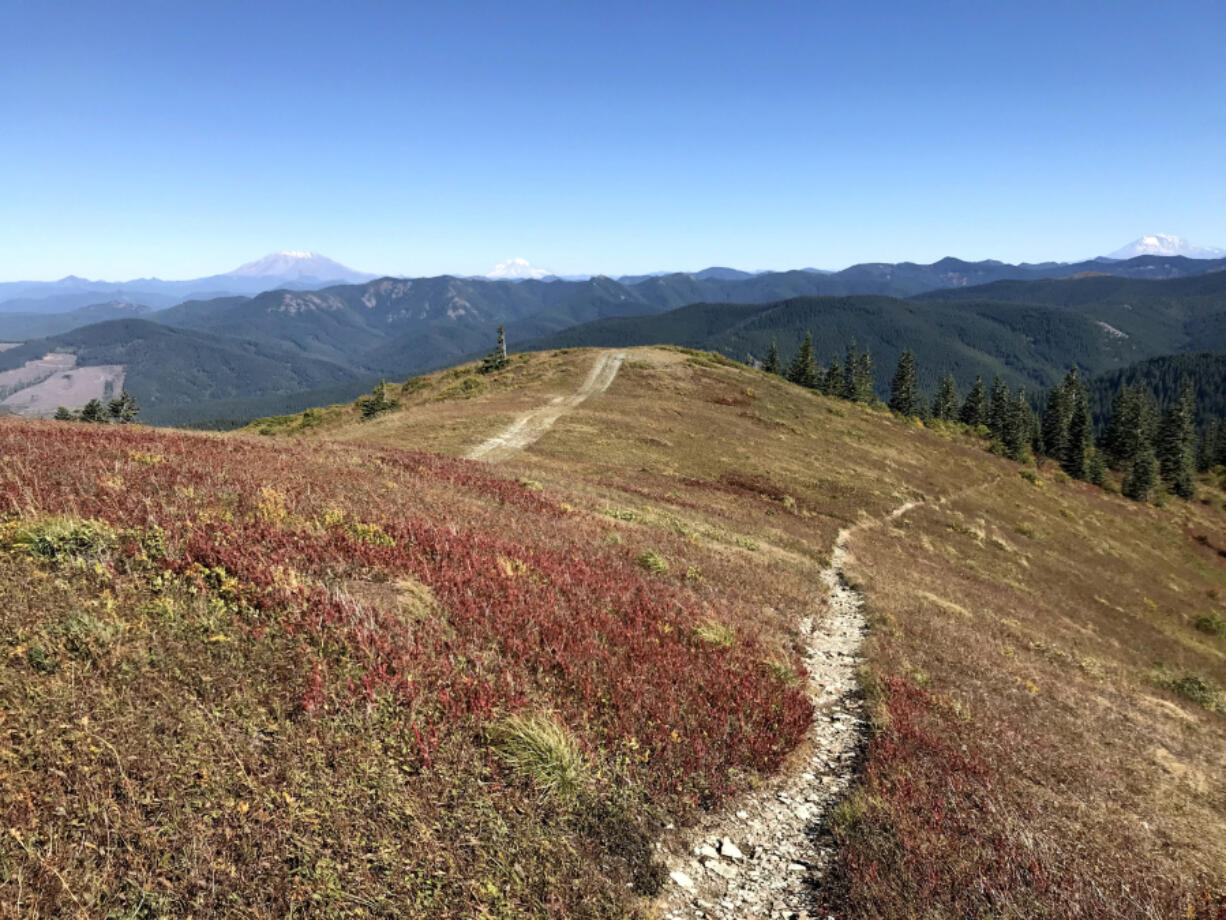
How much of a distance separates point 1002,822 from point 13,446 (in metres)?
16.4

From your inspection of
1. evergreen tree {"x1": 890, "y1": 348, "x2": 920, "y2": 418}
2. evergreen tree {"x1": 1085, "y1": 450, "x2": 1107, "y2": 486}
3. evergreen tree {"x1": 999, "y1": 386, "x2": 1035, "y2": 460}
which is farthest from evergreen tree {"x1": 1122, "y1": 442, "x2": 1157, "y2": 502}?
evergreen tree {"x1": 890, "y1": 348, "x2": 920, "y2": 418}

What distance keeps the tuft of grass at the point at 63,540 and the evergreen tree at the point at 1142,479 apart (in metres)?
104

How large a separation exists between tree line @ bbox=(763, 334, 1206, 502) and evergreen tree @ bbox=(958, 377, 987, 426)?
16cm

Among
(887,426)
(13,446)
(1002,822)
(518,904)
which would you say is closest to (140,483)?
(13,446)

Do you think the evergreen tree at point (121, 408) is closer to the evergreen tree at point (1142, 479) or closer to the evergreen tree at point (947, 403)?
the evergreen tree at point (947, 403)

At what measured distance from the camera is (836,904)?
5207 mm

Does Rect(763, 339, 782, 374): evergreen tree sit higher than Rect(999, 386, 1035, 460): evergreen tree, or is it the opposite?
Rect(763, 339, 782, 374): evergreen tree

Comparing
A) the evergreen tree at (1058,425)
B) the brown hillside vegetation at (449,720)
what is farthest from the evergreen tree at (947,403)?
the brown hillside vegetation at (449,720)

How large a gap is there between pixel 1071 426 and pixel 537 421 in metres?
89.5

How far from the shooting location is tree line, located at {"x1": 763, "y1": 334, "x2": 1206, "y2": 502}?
8231 cm

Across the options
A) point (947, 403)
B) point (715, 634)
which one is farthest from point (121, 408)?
point (947, 403)

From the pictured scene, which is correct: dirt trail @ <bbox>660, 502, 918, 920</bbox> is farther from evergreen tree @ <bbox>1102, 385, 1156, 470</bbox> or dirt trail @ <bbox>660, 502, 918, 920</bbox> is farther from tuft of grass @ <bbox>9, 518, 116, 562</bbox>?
evergreen tree @ <bbox>1102, 385, 1156, 470</bbox>

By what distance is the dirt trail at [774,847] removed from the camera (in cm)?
511

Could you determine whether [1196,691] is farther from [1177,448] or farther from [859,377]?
[1177,448]
